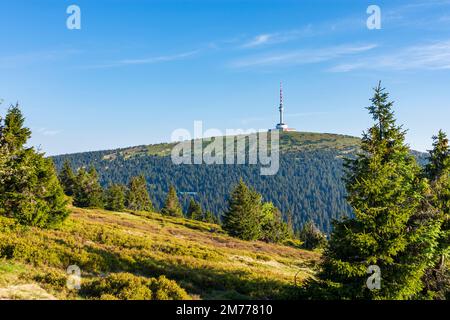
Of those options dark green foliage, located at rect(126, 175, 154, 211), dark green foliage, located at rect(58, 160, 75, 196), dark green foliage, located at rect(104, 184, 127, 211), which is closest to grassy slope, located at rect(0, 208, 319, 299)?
dark green foliage, located at rect(58, 160, 75, 196)

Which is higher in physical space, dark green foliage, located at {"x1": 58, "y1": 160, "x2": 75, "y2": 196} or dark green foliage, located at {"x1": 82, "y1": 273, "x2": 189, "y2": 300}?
dark green foliage, located at {"x1": 58, "y1": 160, "x2": 75, "y2": 196}

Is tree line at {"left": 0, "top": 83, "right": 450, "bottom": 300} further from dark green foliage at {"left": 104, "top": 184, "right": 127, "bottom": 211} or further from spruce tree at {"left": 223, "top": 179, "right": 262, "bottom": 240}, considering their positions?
dark green foliage at {"left": 104, "top": 184, "right": 127, "bottom": 211}

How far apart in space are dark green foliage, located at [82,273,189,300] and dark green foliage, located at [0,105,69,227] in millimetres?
13506

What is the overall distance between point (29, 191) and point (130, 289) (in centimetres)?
1887

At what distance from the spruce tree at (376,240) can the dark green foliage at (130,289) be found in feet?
22.7

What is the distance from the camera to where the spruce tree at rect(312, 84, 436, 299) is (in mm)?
14797

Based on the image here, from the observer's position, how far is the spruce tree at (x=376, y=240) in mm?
14797

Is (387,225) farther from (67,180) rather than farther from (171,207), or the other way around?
(171,207)

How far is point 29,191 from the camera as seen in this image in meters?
29.0

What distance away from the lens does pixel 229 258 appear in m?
31.8

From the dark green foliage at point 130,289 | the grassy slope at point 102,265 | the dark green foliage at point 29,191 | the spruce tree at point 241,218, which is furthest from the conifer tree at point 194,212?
the dark green foliage at point 130,289

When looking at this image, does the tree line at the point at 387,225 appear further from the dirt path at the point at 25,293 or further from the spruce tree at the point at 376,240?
the dirt path at the point at 25,293
